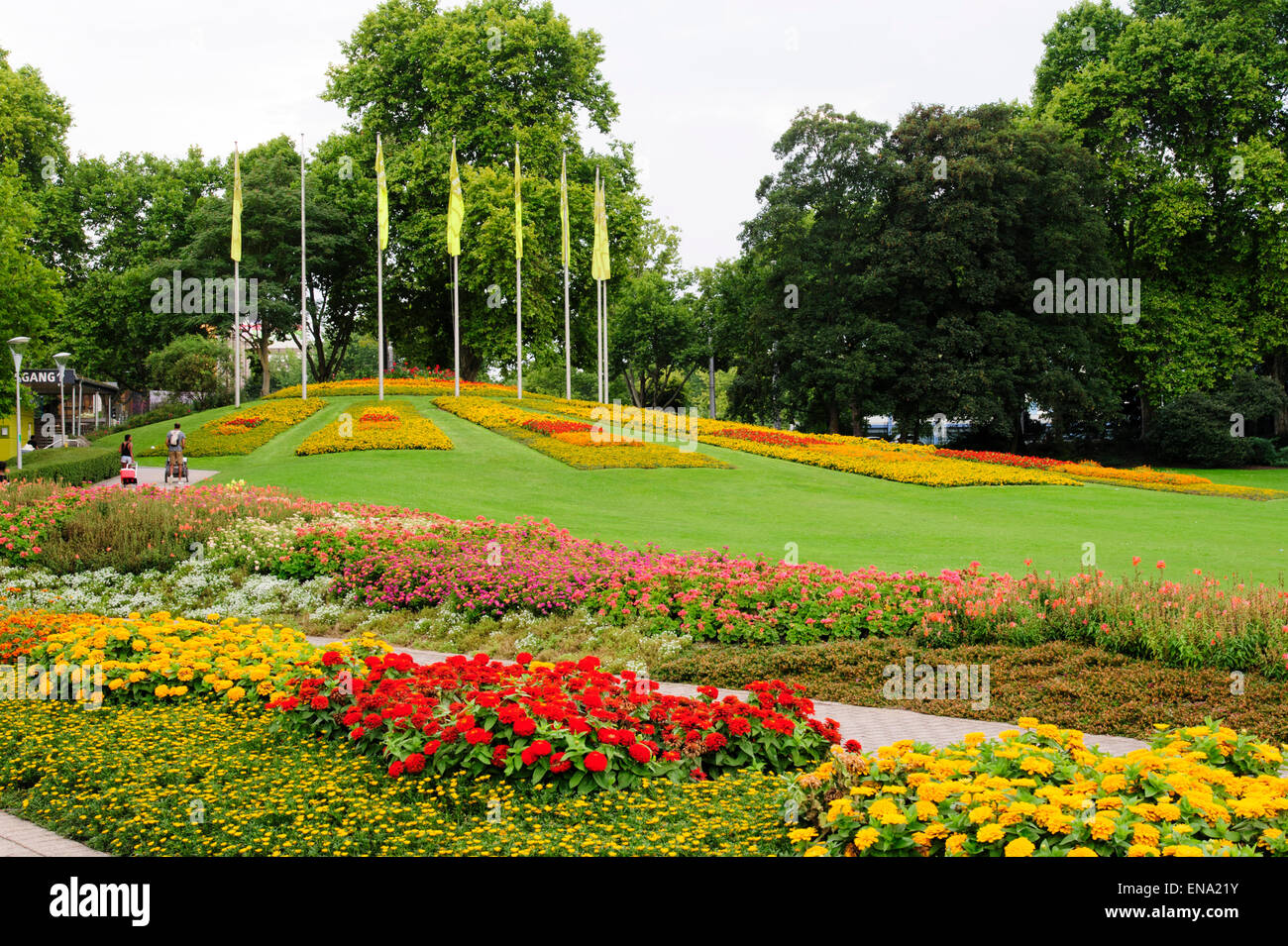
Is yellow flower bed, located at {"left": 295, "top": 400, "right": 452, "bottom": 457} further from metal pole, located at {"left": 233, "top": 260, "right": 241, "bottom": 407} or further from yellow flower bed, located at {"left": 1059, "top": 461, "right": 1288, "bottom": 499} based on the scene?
yellow flower bed, located at {"left": 1059, "top": 461, "right": 1288, "bottom": 499}

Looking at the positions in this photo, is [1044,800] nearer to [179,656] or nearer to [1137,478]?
[179,656]

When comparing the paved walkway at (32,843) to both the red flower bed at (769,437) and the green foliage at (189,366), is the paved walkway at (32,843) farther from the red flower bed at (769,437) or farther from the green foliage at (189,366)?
the green foliage at (189,366)

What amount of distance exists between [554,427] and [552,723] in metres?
22.5

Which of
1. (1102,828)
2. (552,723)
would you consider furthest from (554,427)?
(1102,828)

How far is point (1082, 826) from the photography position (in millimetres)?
3873

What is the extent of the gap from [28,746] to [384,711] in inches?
94.6

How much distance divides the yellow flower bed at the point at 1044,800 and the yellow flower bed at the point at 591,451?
59.6 ft

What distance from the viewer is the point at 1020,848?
366 centimetres

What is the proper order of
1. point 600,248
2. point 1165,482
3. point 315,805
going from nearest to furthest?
point 315,805 → point 1165,482 → point 600,248

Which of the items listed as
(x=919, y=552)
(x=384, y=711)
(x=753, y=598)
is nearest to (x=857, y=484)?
(x=919, y=552)

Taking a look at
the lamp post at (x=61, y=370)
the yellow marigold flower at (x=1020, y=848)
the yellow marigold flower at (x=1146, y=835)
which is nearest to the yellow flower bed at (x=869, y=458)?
the lamp post at (x=61, y=370)

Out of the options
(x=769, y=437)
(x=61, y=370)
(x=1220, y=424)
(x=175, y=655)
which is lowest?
(x=175, y=655)
